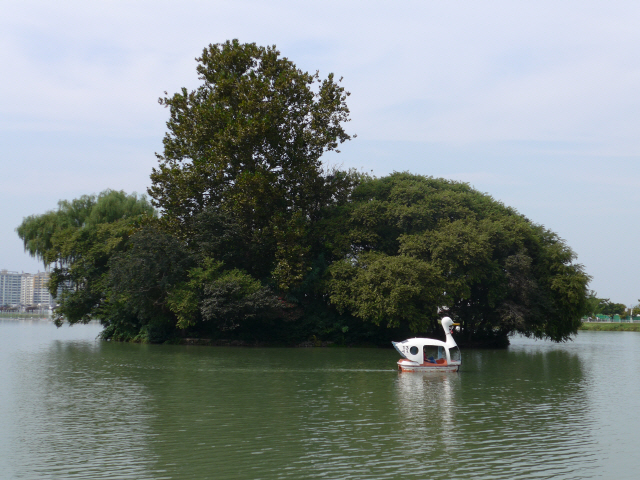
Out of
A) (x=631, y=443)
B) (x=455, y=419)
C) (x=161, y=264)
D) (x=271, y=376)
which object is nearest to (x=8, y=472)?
(x=455, y=419)

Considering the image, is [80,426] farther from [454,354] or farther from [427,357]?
[454,354]

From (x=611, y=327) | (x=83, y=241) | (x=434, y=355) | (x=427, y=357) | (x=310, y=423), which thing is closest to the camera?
(x=310, y=423)

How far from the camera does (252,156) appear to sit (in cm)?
4572

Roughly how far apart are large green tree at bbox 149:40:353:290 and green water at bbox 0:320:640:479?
56.9 ft

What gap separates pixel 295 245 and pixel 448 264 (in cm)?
1115

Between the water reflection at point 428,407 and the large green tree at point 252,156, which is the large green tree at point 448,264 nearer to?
the large green tree at point 252,156

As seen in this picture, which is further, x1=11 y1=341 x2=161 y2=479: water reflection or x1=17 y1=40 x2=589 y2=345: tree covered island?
x1=17 y1=40 x2=589 y2=345: tree covered island

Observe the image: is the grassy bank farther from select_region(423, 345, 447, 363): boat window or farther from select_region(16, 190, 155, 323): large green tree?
select_region(423, 345, 447, 363): boat window

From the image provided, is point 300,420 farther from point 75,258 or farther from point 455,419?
point 75,258

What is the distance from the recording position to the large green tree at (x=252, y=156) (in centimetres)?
4441

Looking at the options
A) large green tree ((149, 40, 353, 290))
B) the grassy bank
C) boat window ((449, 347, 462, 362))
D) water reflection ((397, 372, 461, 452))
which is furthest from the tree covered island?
the grassy bank

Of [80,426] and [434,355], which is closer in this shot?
[80,426]

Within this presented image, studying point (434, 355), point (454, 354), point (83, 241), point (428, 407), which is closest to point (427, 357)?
point (434, 355)

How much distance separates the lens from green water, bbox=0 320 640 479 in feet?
37.9
